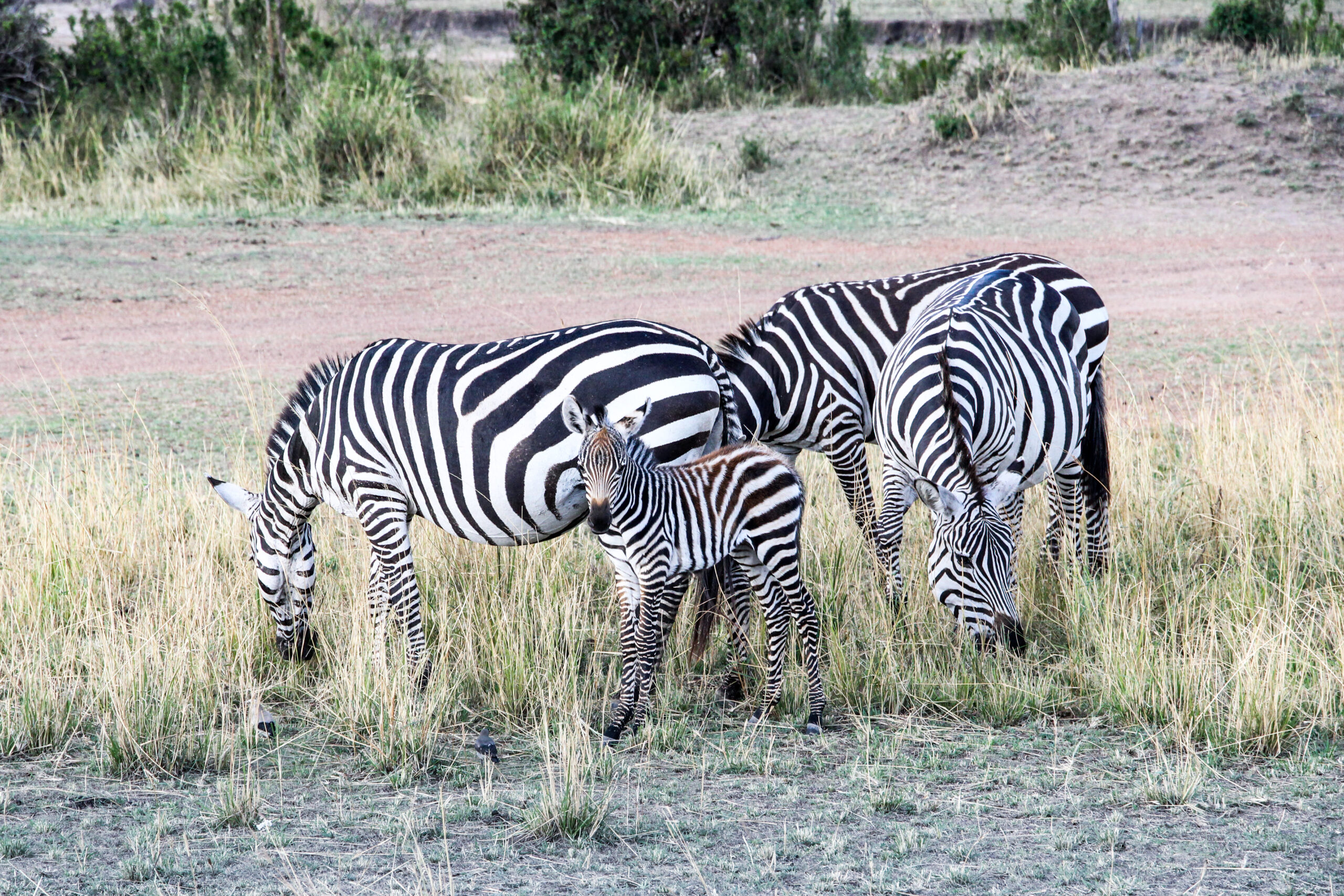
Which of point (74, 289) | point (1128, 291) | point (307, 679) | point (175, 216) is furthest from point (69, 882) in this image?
point (175, 216)

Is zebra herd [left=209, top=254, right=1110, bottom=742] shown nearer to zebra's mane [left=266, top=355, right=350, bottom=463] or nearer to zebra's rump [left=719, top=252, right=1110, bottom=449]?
zebra's mane [left=266, top=355, right=350, bottom=463]

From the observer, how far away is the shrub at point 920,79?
20.0 meters

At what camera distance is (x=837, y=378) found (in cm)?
655

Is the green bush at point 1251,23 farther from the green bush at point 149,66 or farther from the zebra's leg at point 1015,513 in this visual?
the zebra's leg at point 1015,513

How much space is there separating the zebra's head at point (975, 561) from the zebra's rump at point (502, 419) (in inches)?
39.4

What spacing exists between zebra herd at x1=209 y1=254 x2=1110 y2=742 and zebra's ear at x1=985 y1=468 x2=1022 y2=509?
1cm

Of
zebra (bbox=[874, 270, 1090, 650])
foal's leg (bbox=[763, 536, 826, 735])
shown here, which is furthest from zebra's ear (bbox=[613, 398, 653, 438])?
zebra (bbox=[874, 270, 1090, 650])

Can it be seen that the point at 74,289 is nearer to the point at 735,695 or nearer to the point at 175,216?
the point at 175,216

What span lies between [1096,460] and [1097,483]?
0.37 feet

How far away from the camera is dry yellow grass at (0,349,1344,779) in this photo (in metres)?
5.14

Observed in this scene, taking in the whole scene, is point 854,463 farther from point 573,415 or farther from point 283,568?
point 283,568

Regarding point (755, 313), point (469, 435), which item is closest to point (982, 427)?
point (469, 435)

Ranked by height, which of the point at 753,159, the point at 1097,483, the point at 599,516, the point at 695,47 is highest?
the point at 695,47

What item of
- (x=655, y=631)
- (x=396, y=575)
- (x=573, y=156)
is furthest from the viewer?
(x=573, y=156)
